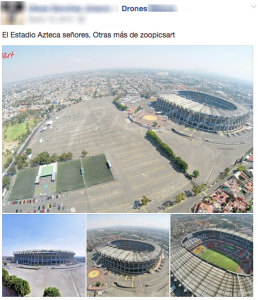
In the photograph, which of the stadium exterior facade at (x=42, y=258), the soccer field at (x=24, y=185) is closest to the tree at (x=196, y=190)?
the stadium exterior facade at (x=42, y=258)

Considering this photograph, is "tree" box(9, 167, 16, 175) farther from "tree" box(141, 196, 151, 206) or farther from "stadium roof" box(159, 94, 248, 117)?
"stadium roof" box(159, 94, 248, 117)

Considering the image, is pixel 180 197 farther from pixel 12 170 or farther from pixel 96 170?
pixel 12 170

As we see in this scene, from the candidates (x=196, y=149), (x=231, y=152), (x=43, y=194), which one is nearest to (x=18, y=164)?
(x=43, y=194)

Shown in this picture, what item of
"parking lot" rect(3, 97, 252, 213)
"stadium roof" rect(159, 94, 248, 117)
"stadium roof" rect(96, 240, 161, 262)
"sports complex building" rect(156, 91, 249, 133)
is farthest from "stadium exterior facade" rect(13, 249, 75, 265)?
"stadium roof" rect(159, 94, 248, 117)

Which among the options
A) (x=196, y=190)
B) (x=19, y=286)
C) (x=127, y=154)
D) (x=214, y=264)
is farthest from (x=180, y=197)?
(x=19, y=286)

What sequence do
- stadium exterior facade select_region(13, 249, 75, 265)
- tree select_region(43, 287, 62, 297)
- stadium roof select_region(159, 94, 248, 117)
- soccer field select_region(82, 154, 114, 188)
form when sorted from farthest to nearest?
stadium roof select_region(159, 94, 248, 117)
soccer field select_region(82, 154, 114, 188)
stadium exterior facade select_region(13, 249, 75, 265)
tree select_region(43, 287, 62, 297)

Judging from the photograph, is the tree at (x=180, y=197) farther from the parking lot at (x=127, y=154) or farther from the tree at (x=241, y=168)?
the tree at (x=241, y=168)

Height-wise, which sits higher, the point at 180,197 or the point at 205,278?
the point at 180,197
